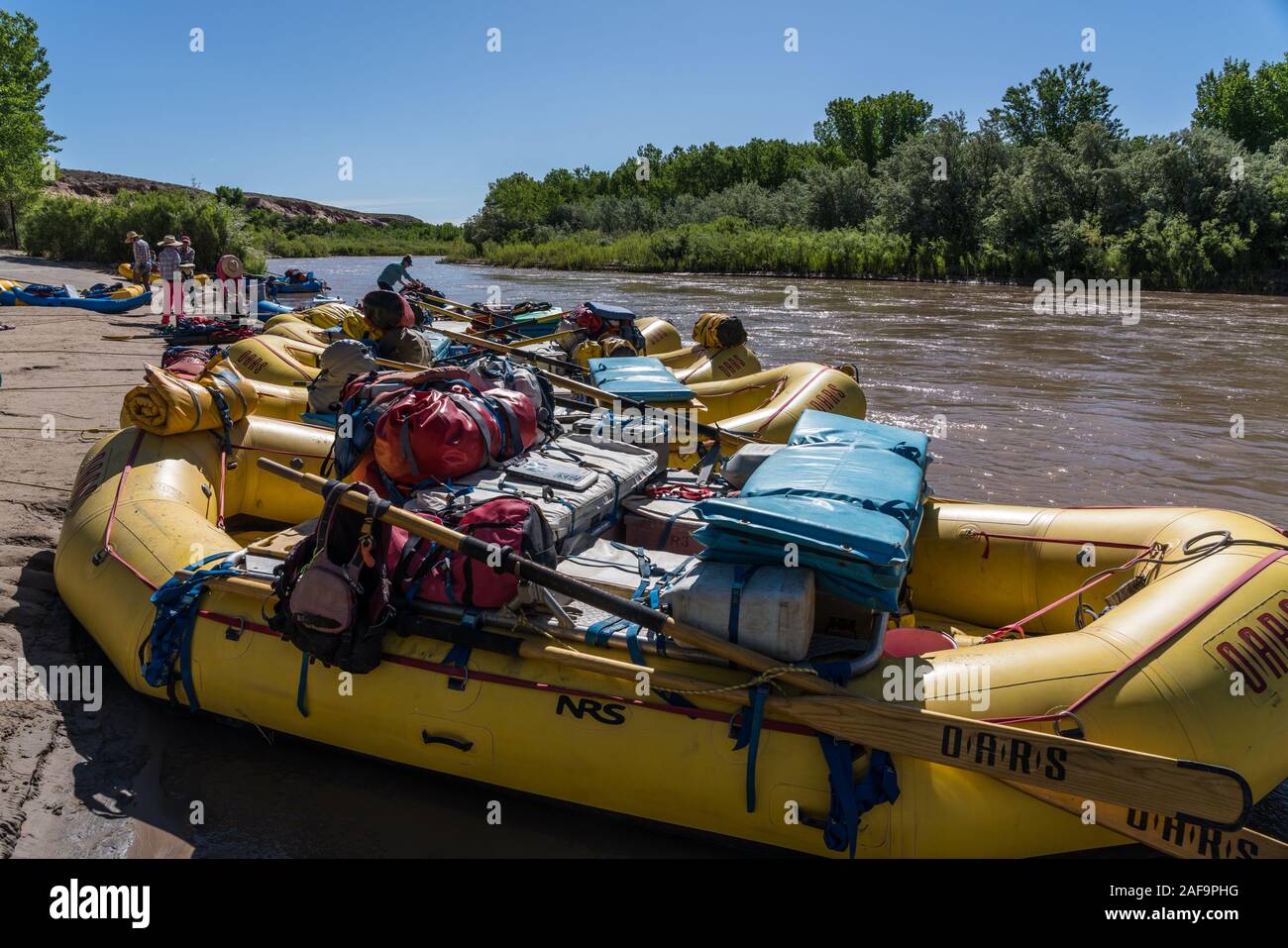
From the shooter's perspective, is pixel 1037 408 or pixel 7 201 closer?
pixel 1037 408

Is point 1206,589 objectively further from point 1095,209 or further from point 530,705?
point 1095,209

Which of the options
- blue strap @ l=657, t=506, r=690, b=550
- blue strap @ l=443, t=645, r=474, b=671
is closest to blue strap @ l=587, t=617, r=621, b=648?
blue strap @ l=443, t=645, r=474, b=671

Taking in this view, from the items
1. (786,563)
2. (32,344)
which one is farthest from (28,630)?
(32,344)

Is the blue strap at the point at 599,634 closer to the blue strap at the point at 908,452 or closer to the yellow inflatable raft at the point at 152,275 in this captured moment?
the blue strap at the point at 908,452

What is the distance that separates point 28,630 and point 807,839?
420 cm

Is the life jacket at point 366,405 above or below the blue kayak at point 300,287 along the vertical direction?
below

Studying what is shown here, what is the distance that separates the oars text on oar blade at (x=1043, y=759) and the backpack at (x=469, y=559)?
122 centimetres

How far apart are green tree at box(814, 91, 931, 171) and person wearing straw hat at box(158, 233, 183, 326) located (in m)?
51.1

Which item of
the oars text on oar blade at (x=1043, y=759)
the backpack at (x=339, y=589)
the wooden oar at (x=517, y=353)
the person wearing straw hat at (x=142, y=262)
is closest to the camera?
the oars text on oar blade at (x=1043, y=759)

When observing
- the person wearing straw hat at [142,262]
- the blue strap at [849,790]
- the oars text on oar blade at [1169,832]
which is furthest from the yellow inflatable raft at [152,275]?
the oars text on oar blade at [1169,832]

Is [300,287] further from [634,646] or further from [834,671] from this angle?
[834,671]

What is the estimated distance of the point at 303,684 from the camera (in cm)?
397

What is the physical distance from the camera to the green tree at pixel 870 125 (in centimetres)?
6047

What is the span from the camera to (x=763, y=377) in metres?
→ 8.98
